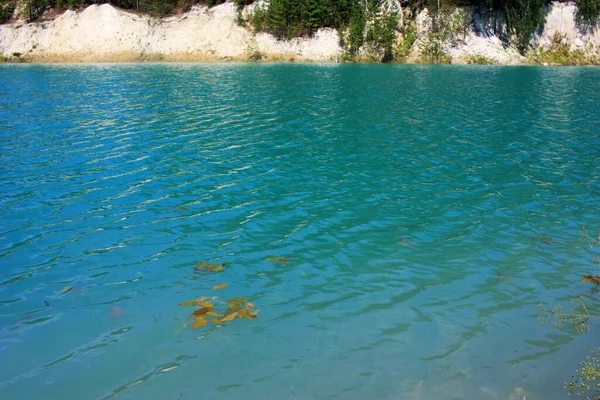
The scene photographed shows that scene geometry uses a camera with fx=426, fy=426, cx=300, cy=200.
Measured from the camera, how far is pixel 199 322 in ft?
26.2

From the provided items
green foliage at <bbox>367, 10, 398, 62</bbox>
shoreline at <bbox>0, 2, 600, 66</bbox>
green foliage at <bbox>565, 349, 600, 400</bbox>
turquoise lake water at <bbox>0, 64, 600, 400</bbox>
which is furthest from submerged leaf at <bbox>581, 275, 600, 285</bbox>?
green foliage at <bbox>367, 10, 398, 62</bbox>

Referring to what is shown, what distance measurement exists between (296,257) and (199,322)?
124 inches

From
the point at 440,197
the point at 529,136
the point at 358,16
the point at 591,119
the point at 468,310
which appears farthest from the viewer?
the point at 358,16

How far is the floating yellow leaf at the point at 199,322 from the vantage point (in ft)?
25.8

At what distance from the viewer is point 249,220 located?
12.5 meters

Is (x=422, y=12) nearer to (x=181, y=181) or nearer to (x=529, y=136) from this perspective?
(x=529, y=136)

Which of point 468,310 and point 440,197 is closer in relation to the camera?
point 468,310

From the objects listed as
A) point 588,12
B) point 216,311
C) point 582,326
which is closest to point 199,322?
point 216,311

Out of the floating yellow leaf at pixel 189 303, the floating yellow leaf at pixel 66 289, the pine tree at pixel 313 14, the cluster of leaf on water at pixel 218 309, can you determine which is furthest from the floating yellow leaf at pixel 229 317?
the pine tree at pixel 313 14

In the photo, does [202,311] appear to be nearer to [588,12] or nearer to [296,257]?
[296,257]

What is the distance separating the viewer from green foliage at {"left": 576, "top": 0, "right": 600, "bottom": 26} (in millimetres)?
74875

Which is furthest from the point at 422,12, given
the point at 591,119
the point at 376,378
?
the point at 376,378

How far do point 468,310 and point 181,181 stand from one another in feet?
36.7

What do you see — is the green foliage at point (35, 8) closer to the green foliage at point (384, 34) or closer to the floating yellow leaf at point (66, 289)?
the green foliage at point (384, 34)
